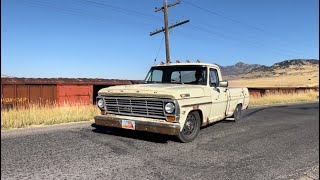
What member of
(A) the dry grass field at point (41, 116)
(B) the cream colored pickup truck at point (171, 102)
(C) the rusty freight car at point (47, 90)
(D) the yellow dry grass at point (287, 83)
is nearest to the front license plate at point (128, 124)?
(B) the cream colored pickup truck at point (171, 102)

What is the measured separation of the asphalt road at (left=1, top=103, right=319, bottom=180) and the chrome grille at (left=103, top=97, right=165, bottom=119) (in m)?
0.59

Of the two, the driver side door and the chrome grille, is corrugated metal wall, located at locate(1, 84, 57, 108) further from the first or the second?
the driver side door

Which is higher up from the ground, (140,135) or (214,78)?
(214,78)

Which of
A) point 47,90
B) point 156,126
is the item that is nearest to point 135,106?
point 156,126

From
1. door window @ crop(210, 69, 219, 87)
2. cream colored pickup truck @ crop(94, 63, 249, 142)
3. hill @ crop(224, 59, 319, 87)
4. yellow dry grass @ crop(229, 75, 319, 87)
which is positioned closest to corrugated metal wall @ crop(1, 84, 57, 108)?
cream colored pickup truck @ crop(94, 63, 249, 142)

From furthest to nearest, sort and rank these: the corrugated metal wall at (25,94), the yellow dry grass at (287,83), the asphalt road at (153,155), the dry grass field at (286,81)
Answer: the dry grass field at (286,81) < the yellow dry grass at (287,83) < the corrugated metal wall at (25,94) < the asphalt road at (153,155)

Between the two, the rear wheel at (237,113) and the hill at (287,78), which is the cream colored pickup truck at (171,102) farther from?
the hill at (287,78)

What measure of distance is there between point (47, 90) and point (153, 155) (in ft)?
35.5

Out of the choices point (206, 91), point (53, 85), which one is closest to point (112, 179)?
point (206, 91)

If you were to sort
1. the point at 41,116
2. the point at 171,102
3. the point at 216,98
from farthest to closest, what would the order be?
the point at 41,116, the point at 216,98, the point at 171,102

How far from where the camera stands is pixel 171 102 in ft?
23.3

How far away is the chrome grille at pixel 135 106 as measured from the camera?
24.1 ft

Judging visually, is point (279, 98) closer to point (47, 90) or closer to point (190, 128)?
point (47, 90)

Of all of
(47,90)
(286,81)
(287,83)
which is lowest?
(47,90)
